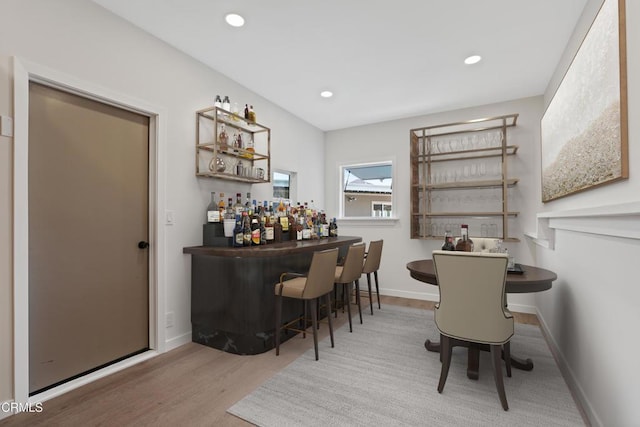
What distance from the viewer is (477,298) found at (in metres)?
1.88

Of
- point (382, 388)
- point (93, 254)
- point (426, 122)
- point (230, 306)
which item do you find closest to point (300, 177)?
point (426, 122)

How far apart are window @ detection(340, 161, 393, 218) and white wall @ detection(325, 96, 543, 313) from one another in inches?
6.0

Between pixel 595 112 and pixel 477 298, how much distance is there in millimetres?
1334

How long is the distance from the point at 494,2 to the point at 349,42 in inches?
44.0

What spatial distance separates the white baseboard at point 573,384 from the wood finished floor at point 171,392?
195cm

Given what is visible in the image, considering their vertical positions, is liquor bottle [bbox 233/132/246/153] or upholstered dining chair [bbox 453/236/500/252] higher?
liquor bottle [bbox 233/132/246/153]

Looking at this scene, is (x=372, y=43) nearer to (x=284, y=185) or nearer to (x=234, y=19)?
(x=234, y=19)

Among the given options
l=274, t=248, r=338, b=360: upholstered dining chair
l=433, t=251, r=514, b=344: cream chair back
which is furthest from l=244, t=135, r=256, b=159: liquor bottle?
l=433, t=251, r=514, b=344: cream chair back

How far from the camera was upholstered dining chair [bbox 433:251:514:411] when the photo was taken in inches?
71.9

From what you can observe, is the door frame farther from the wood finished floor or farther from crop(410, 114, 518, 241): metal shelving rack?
crop(410, 114, 518, 241): metal shelving rack

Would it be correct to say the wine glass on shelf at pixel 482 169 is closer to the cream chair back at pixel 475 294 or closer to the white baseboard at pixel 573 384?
the white baseboard at pixel 573 384

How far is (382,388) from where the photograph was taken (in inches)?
82.0

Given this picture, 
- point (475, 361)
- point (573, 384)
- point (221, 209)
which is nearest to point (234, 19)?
point (221, 209)

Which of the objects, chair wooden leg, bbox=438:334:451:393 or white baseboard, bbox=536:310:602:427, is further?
chair wooden leg, bbox=438:334:451:393
